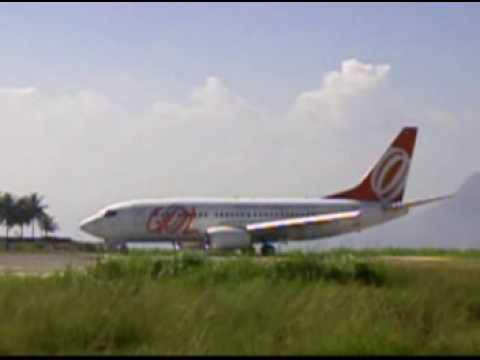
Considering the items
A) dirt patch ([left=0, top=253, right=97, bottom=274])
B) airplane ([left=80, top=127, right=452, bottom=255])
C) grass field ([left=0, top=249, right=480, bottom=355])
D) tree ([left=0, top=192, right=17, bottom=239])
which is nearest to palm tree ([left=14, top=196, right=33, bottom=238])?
tree ([left=0, top=192, right=17, bottom=239])

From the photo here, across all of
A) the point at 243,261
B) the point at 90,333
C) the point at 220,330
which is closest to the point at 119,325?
the point at 90,333

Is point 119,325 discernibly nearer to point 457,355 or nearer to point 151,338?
point 151,338

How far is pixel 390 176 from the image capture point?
169 ft

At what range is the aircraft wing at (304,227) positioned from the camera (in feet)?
153

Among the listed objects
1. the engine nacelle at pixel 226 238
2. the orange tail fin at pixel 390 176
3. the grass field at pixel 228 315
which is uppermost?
the orange tail fin at pixel 390 176

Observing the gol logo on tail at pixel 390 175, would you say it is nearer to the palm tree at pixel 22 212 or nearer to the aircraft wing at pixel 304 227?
the aircraft wing at pixel 304 227

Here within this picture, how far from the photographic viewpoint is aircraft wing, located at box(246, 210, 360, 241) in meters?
46.6

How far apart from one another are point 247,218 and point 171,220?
4210 mm

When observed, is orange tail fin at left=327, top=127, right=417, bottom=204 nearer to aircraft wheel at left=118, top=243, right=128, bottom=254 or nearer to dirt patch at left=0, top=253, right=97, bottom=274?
aircraft wheel at left=118, top=243, right=128, bottom=254

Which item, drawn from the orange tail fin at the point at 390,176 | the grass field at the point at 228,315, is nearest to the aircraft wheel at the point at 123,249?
the grass field at the point at 228,315

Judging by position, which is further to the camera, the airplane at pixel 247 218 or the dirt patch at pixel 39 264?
the airplane at pixel 247 218

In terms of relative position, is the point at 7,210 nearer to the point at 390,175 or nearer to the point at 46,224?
the point at 46,224

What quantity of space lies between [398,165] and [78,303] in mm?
42180

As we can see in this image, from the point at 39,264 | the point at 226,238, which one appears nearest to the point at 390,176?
the point at 226,238
